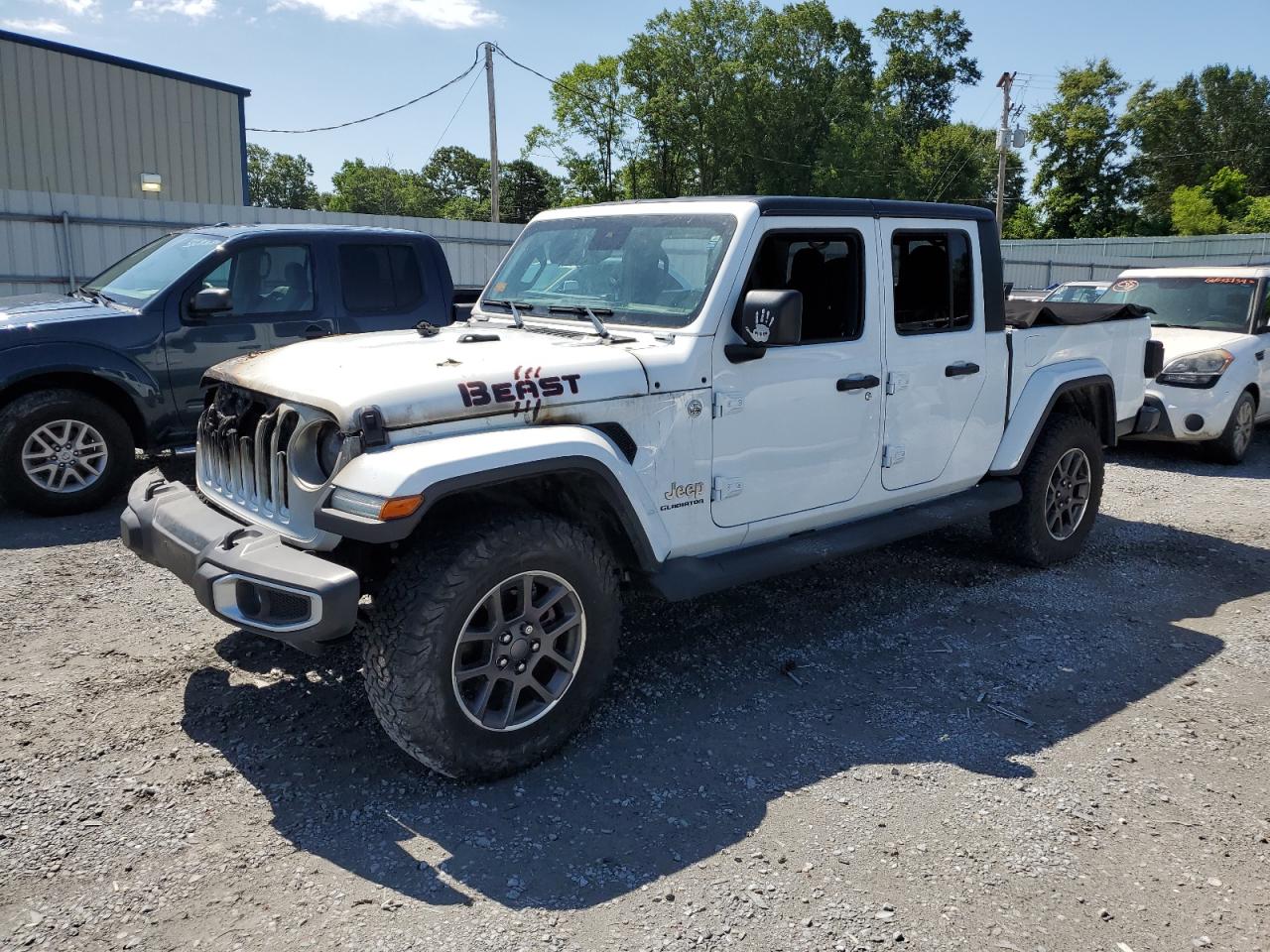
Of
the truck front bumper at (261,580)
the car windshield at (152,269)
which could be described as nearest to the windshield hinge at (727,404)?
the truck front bumper at (261,580)

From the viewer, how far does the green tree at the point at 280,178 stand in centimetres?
9519

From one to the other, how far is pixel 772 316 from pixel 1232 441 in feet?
24.2

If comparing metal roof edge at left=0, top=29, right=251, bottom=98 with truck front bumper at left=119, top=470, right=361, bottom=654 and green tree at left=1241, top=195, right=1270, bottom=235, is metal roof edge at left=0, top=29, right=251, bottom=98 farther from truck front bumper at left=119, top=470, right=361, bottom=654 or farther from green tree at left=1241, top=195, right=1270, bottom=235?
green tree at left=1241, top=195, right=1270, bottom=235

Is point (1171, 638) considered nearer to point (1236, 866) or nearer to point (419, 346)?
point (1236, 866)

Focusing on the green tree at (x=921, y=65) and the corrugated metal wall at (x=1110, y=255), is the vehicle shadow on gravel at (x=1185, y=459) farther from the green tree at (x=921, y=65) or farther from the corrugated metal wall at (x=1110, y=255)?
the green tree at (x=921, y=65)

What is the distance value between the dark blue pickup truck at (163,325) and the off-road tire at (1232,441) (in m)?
7.16

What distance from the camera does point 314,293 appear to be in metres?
7.28

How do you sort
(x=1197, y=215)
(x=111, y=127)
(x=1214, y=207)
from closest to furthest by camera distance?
(x=111, y=127) < (x=1214, y=207) < (x=1197, y=215)

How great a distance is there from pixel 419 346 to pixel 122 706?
1.86 meters

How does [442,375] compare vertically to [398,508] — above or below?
above

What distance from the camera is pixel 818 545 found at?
431cm

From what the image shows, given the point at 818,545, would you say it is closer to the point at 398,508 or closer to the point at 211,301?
the point at 398,508

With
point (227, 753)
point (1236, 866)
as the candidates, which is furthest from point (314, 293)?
point (1236, 866)

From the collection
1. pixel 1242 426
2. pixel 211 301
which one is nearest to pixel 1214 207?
pixel 1242 426
